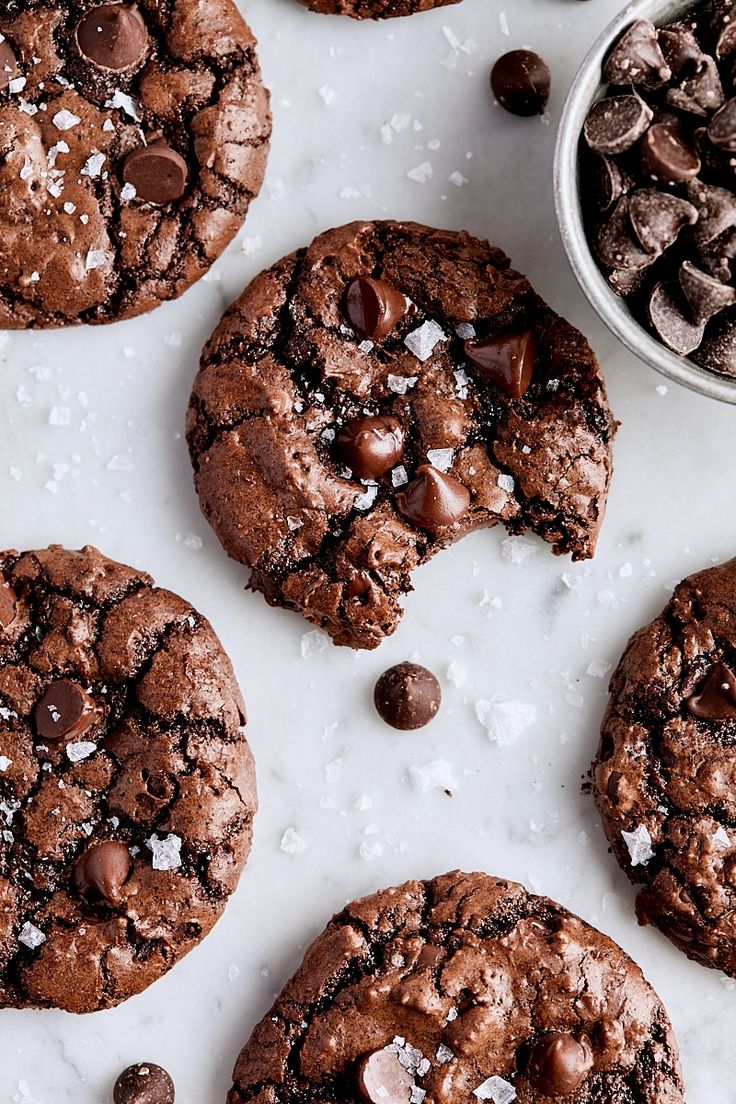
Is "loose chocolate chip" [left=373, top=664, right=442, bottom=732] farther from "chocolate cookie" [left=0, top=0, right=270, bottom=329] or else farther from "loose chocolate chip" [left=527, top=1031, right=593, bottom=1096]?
"chocolate cookie" [left=0, top=0, right=270, bottom=329]

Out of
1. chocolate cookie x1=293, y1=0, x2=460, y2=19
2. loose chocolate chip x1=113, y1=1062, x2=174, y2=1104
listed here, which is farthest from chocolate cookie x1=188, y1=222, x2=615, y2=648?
loose chocolate chip x1=113, y1=1062, x2=174, y2=1104

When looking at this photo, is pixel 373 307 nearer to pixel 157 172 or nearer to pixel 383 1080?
pixel 157 172

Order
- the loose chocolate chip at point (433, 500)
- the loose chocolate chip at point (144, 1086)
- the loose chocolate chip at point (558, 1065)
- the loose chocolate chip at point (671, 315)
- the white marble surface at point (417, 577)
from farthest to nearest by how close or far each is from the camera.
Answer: the white marble surface at point (417, 577) < the loose chocolate chip at point (144, 1086) < the loose chocolate chip at point (433, 500) < the loose chocolate chip at point (558, 1065) < the loose chocolate chip at point (671, 315)

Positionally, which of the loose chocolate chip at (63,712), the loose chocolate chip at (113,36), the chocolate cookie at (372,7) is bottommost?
the loose chocolate chip at (63,712)

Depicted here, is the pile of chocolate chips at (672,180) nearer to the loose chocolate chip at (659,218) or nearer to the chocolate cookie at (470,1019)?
the loose chocolate chip at (659,218)

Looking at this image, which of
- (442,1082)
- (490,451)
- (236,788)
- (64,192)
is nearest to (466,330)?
(490,451)

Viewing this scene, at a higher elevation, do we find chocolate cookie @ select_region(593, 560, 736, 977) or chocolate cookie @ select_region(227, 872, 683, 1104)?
chocolate cookie @ select_region(593, 560, 736, 977)

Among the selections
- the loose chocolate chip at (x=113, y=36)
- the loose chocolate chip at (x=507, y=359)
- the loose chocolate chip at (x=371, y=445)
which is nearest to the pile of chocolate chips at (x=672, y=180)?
the loose chocolate chip at (x=507, y=359)
